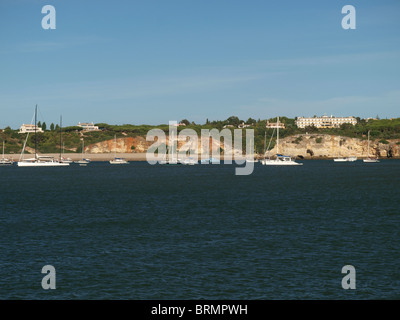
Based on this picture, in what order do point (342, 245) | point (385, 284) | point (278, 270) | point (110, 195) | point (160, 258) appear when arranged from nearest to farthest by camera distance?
1. point (385, 284)
2. point (278, 270)
3. point (160, 258)
4. point (342, 245)
5. point (110, 195)

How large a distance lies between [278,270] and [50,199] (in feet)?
143

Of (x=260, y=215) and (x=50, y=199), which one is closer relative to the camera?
(x=260, y=215)

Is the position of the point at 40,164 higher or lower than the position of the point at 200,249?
higher

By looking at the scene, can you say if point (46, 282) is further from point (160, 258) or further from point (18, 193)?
point (18, 193)

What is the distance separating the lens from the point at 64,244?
31531 millimetres

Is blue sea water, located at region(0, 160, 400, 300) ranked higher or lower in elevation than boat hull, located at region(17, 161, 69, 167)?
lower

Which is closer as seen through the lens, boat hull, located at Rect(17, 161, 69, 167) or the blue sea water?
the blue sea water

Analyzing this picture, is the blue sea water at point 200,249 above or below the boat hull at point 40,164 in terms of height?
below

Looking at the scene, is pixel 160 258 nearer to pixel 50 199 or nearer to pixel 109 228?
pixel 109 228

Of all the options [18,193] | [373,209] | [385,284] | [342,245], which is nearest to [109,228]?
[342,245]

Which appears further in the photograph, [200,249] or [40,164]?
[40,164]

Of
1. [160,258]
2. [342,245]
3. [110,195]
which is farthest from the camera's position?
[110,195]

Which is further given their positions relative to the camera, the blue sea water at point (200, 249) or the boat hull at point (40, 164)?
the boat hull at point (40, 164)

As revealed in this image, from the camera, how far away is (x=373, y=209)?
51.0 meters
